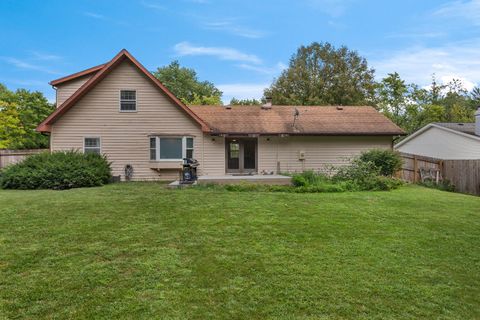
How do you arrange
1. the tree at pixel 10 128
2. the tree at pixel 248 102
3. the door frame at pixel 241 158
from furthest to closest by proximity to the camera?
the tree at pixel 248 102 < the tree at pixel 10 128 < the door frame at pixel 241 158

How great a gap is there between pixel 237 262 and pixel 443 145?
19.9m

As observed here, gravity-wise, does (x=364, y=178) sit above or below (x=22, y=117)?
below

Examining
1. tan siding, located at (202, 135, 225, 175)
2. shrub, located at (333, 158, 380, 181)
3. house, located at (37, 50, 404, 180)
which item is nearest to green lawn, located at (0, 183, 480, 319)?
shrub, located at (333, 158, 380, 181)

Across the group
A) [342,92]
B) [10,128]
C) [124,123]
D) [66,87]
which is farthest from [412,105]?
[10,128]

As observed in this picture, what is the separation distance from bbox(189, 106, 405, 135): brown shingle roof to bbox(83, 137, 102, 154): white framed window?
201 inches

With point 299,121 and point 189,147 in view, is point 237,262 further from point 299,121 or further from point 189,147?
point 299,121

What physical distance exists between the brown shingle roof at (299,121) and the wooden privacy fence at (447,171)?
70.5 inches

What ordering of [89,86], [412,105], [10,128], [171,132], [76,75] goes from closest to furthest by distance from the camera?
1. [89,86]
2. [171,132]
3. [76,75]
4. [10,128]
5. [412,105]

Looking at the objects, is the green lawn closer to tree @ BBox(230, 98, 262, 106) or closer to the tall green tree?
the tall green tree

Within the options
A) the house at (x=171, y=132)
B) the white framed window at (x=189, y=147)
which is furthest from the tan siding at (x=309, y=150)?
the white framed window at (x=189, y=147)

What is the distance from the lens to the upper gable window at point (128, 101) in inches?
581

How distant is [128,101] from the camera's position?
583 inches

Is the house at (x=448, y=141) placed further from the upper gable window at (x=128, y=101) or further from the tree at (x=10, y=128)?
the tree at (x=10, y=128)

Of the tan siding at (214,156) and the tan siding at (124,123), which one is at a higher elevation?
the tan siding at (124,123)
